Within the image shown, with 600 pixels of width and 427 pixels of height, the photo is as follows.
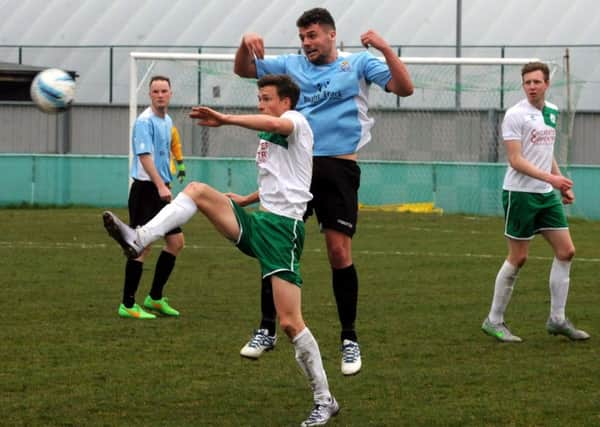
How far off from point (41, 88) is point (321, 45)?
7.82m

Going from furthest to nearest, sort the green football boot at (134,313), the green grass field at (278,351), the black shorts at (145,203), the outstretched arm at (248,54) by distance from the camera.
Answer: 1. the black shorts at (145,203)
2. the green football boot at (134,313)
3. the outstretched arm at (248,54)
4. the green grass field at (278,351)

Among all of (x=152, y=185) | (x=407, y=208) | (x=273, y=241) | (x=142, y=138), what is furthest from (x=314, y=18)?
(x=407, y=208)

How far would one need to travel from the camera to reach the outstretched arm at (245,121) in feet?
22.1

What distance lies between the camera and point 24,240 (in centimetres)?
2023

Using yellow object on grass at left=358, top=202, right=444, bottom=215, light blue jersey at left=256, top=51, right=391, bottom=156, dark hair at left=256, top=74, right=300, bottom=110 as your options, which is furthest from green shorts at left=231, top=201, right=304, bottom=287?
yellow object on grass at left=358, top=202, right=444, bottom=215

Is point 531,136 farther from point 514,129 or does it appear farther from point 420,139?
point 420,139

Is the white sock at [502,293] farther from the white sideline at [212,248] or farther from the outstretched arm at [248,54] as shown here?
the white sideline at [212,248]

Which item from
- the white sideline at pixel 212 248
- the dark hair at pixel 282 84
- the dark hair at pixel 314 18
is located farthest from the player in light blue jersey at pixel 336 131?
the white sideline at pixel 212 248

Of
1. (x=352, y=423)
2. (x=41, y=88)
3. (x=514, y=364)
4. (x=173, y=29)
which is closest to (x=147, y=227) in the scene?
(x=352, y=423)

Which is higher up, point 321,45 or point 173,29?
point 173,29

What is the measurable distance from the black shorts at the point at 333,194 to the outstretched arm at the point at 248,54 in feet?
2.54

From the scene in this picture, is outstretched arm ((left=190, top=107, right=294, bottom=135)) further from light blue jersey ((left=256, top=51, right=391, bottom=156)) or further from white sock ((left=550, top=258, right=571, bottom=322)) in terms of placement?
white sock ((left=550, top=258, right=571, bottom=322))

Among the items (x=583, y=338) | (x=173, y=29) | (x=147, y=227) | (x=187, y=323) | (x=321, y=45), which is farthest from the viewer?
(x=173, y=29)

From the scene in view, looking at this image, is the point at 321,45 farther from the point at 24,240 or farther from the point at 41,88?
the point at 24,240
